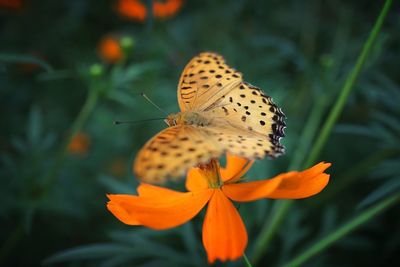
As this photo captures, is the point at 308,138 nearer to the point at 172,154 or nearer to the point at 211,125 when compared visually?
the point at 211,125

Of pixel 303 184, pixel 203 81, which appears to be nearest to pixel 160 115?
pixel 203 81

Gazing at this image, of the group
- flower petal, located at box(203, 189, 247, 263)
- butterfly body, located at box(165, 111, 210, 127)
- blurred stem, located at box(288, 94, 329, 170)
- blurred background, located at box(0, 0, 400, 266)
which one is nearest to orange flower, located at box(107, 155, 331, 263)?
flower petal, located at box(203, 189, 247, 263)

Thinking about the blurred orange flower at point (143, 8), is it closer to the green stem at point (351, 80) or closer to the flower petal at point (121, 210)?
the green stem at point (351, 80)

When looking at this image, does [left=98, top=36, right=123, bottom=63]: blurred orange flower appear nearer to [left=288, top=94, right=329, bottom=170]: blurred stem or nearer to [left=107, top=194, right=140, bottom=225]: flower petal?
[left=288, top=94, right=329, bottom=170]: blurred stem

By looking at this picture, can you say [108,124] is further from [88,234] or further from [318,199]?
[318,199]

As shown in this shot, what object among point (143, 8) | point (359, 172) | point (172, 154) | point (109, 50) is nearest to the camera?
point (172, 154)

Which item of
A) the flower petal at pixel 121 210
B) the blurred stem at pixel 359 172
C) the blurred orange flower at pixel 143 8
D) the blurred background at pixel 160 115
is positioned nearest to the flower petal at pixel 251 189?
the flower petal at pixel 121 210
